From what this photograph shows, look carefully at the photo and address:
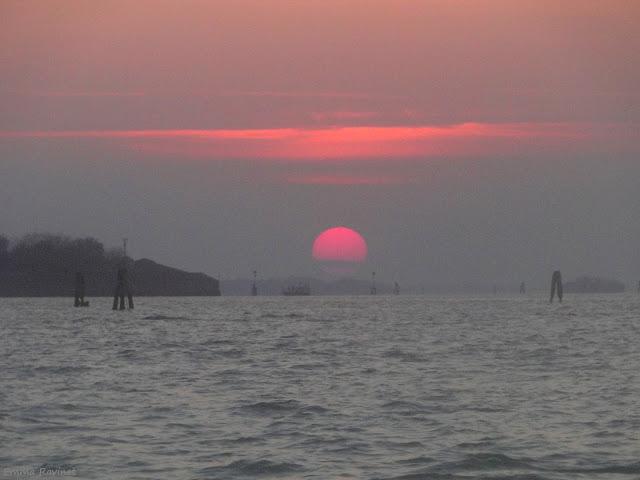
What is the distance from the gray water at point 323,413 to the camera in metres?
17.9

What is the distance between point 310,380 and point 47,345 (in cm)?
1997

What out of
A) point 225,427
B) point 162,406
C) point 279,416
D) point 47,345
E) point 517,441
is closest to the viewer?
point 517,441

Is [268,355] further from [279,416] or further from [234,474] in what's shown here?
[234,474]

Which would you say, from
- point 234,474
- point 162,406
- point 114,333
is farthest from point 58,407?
point 114,333

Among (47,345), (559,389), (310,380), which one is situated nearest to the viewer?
(559,389)

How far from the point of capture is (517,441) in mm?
19969

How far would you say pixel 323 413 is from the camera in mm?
23672

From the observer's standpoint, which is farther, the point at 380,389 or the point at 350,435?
the point at 380,389

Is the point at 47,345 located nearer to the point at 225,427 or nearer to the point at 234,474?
the point at 225,427

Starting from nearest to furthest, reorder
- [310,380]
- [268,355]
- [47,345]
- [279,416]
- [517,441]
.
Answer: [517,441]
[279,416]
[310,380]
[268,355]
[47,345]

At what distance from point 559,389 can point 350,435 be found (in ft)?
29.5

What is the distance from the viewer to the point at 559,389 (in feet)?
92.8

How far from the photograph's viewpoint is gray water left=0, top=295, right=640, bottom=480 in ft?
58.8

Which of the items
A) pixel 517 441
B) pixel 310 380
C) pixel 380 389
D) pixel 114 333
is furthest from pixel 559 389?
pixel 114 333
